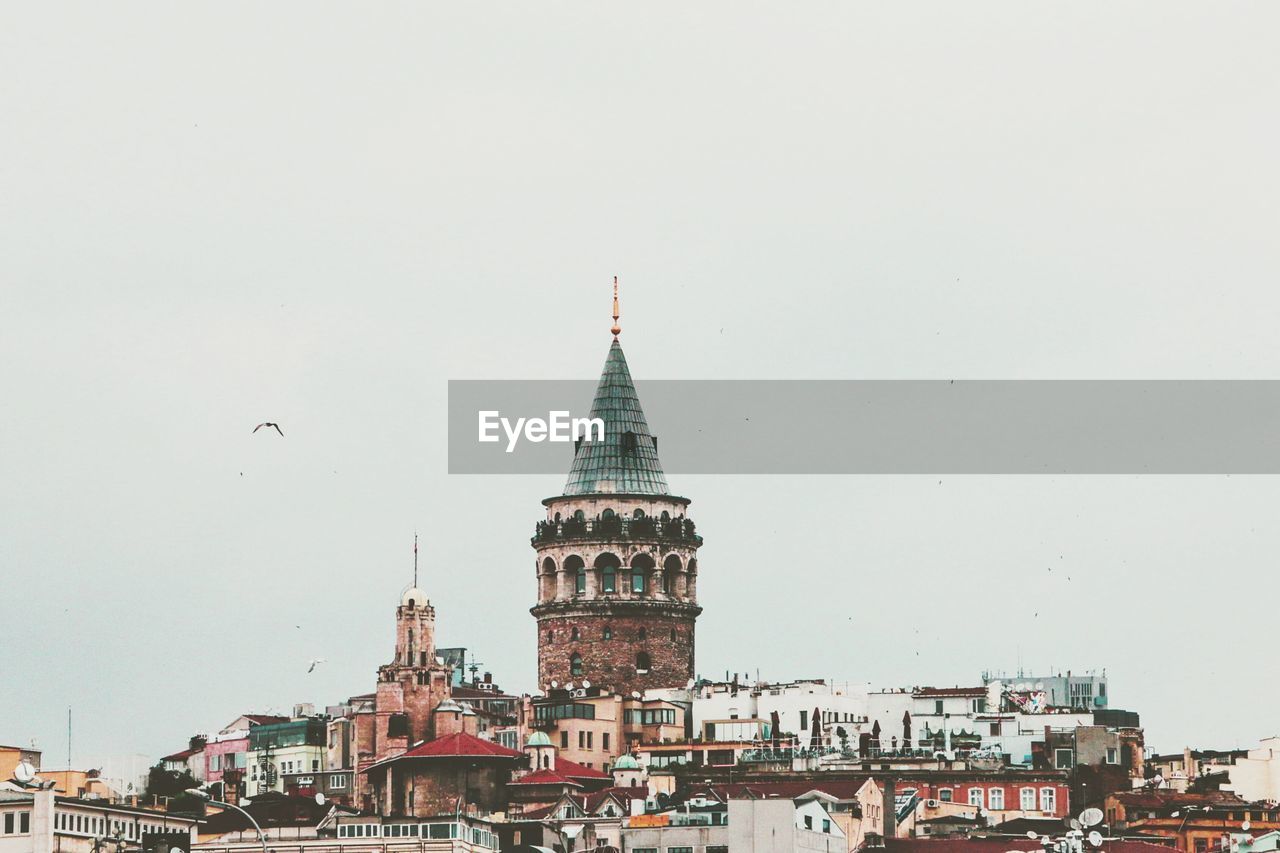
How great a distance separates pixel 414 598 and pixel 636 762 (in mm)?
12631

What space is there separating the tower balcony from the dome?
7.45 meters

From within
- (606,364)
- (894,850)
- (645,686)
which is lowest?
(894,850)

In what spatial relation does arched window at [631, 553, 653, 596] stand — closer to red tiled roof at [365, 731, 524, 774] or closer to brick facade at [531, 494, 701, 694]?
brick facade at [531, 494, 701, 694]

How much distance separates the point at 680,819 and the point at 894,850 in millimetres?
6619

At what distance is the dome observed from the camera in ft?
473

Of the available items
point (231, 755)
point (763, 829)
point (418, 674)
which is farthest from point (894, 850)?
point (231, 755)

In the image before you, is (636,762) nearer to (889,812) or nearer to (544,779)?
(544,779)

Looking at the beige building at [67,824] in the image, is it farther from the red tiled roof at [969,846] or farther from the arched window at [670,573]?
the arched window at [670,573]

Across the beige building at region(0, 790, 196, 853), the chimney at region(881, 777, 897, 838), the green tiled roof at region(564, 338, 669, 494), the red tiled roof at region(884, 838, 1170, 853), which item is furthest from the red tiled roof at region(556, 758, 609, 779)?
the red tiled roof at region(884, 838, 1170, 853)

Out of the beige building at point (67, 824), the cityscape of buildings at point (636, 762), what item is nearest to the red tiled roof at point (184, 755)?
the cityscape of buildings at point (636, 762)

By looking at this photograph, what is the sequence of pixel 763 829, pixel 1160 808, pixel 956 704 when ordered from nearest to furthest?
pixel 763 829 < pixel 1160 808 < pixel 956 704

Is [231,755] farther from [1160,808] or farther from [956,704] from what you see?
[1160,808]

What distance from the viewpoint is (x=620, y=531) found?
14838cm

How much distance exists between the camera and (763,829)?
9956cm
